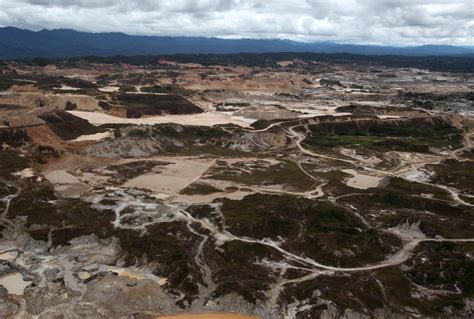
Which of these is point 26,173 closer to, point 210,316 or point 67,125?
point 67,125

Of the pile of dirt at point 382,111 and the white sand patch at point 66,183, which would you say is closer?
the white sand patch at point 66,183

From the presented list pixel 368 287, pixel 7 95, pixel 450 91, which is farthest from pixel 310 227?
pixel 450 91

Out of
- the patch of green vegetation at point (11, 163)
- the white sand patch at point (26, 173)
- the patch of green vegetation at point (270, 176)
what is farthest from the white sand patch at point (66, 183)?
the patch of green vegetation at point (270, 176)

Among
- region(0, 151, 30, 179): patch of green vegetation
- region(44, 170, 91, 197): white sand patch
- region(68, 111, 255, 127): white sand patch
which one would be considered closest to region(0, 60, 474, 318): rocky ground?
region(0, 151, 30, 179): patch of green vegetation

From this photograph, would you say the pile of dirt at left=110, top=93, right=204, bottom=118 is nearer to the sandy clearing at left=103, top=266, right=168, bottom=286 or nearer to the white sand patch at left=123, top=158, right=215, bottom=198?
the white sand patch at left=123, top=158, right=215, bottom=198

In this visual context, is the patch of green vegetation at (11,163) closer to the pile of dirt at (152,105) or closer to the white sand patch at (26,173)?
the white sand patch at (26,173)

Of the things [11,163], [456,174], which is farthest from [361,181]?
[11,163]
